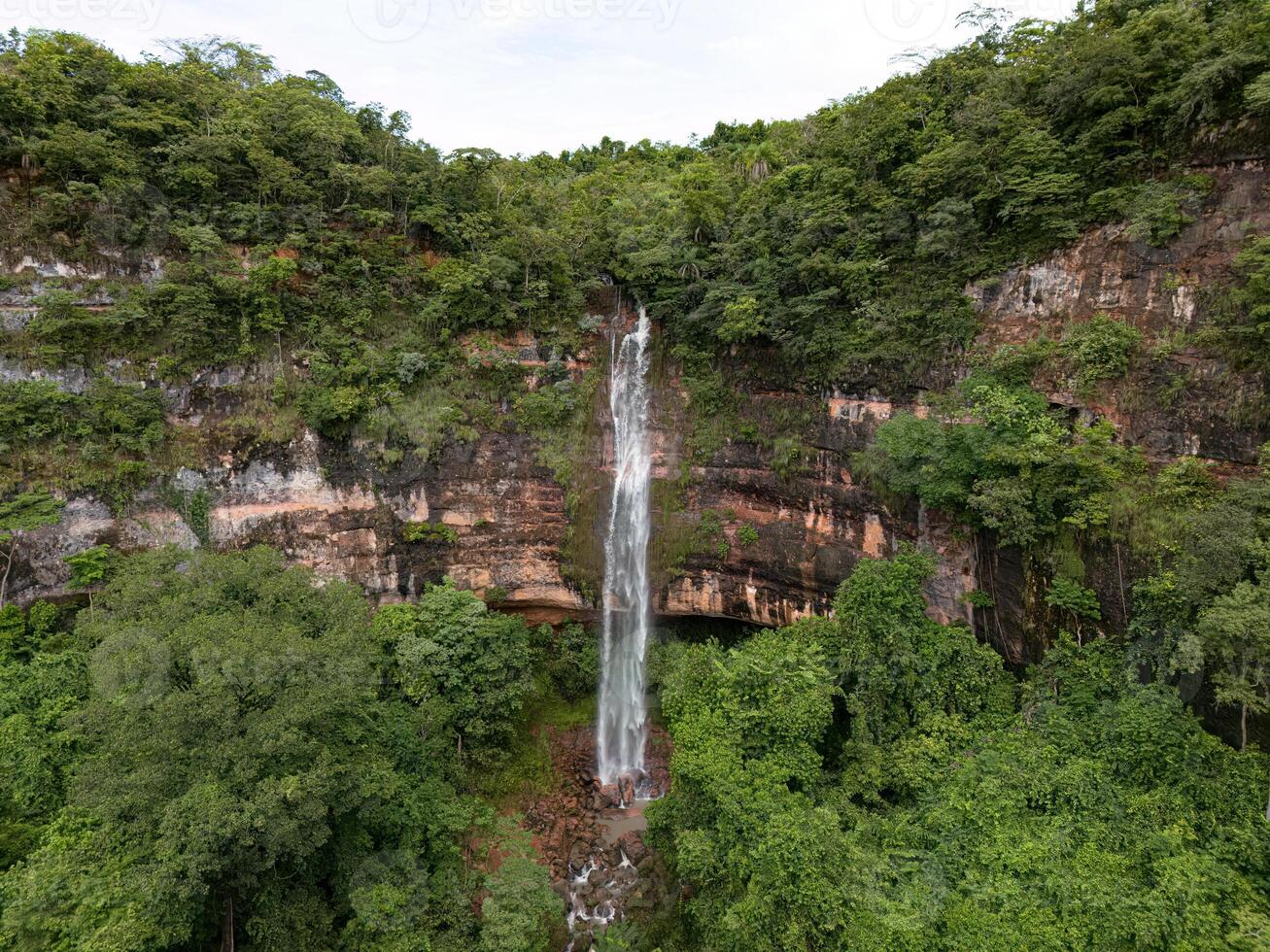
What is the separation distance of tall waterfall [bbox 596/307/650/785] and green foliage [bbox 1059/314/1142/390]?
11.5 m

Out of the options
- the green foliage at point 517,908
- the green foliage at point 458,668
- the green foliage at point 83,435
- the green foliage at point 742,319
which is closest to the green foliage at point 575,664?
the green foliage at point 458,668

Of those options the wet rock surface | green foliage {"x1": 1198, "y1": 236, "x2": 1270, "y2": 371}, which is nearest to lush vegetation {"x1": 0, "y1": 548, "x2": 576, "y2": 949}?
the wet rock surface

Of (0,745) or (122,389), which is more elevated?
(122,389)

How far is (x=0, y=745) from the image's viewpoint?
10680mm

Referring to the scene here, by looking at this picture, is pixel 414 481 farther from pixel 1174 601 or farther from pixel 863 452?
pixel 1174 601

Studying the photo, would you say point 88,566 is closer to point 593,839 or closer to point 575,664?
point 575,664

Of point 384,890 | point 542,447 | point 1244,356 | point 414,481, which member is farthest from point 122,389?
point 1244,356

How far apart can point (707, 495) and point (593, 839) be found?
34.4 ft

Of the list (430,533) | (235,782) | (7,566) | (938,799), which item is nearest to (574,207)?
(430,533)

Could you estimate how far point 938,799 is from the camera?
10.7 m

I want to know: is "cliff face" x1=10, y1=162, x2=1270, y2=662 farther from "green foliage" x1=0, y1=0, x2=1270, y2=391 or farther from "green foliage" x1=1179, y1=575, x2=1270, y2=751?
"green foliage" x1=1179, y1=575, x2=1270, y2=751

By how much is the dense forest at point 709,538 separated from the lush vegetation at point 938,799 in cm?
6

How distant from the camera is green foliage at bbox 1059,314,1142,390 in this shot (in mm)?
11133

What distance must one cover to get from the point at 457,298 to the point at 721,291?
8415 millimetres
